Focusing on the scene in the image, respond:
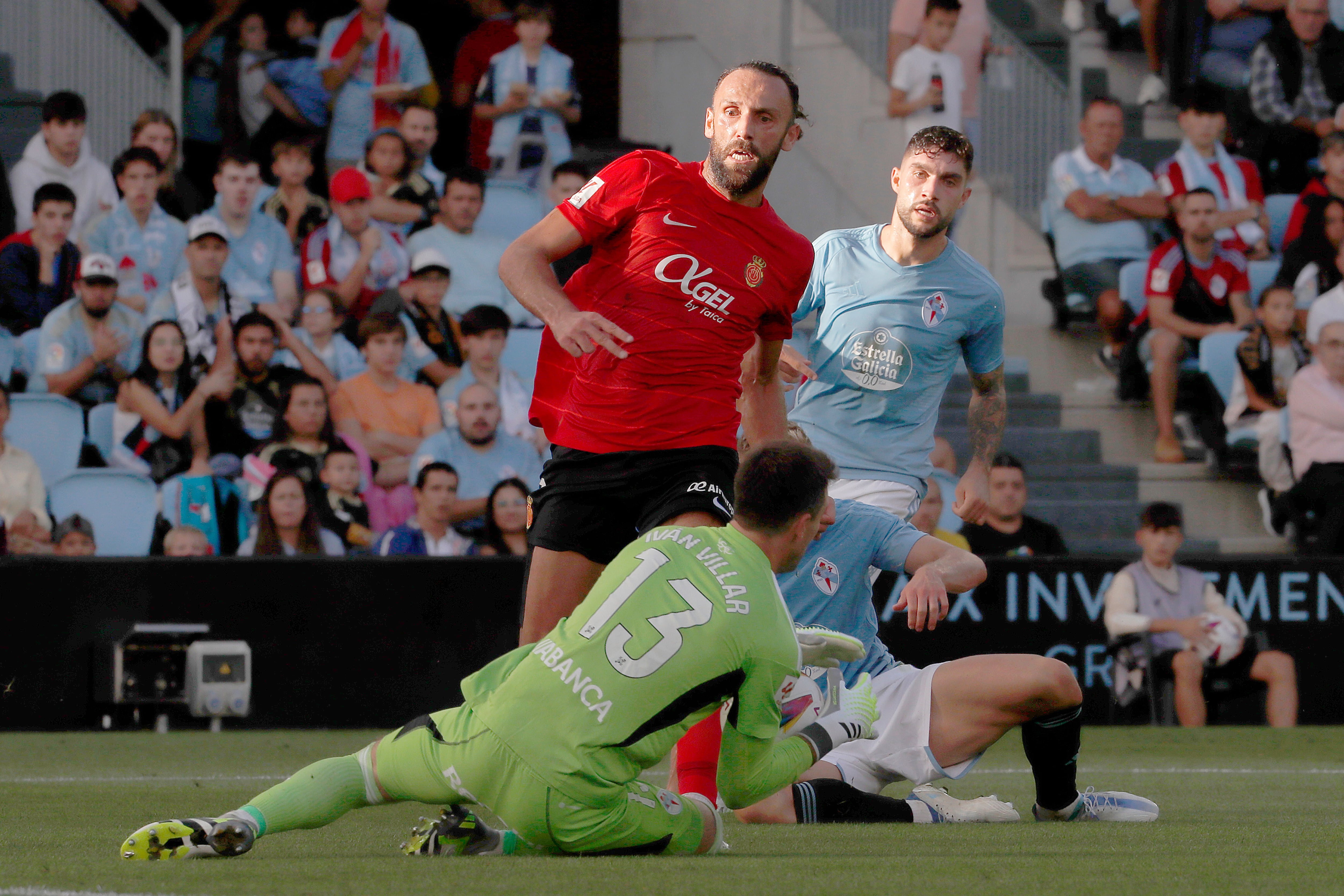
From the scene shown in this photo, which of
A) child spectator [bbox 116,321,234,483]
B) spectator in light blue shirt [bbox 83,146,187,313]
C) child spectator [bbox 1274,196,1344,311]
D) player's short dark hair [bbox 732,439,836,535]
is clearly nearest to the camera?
player's short dark hair [bbox 732,439,836,535]

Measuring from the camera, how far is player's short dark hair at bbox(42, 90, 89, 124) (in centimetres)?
1171

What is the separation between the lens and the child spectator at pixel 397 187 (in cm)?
1231

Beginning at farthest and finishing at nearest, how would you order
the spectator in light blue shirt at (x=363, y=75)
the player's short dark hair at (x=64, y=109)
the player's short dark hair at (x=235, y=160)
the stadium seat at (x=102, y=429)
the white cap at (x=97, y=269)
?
the spectator in light blue shirt at (x=363, y=75), the player's short dark hair at (x=64, y=109), the player's short dark hair at (x=235, y=160), the white cap at (x=97, y=269), the stadium seat at (x=102, y=429)

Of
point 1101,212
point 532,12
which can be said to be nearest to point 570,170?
point 532,12

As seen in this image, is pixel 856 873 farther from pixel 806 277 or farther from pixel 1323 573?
pixel 1323 573

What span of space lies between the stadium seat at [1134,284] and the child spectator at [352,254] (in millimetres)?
5260

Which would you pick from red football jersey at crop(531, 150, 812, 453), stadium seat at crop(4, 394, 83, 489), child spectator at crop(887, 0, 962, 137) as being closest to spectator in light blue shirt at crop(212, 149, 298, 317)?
stadium seat at crop(4, 394, 83, 489)

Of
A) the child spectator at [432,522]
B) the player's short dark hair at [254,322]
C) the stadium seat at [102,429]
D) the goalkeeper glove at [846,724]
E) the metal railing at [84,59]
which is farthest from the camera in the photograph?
the metal railing at [84,59]

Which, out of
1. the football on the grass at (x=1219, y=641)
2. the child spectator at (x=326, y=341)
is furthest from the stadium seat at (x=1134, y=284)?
the child spectator at (x=326, y=341)

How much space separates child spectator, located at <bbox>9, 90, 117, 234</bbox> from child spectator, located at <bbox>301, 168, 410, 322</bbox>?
1.40 meters

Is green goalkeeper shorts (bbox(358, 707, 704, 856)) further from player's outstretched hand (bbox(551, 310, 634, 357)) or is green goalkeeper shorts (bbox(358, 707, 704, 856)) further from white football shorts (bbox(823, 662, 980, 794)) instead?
white football shorts (bbox(823, 662, 980, 794))

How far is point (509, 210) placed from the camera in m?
12.9

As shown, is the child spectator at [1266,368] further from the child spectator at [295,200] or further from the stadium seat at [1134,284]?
the child spectator at [295,200]

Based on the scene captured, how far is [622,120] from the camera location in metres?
16.0
